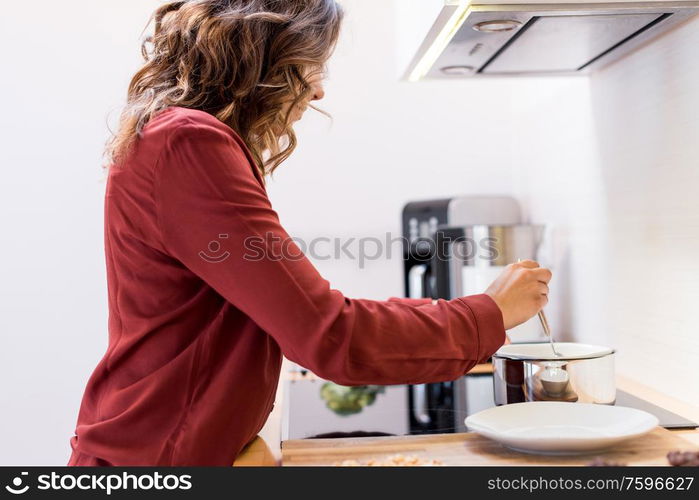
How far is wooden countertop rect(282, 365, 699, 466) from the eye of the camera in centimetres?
80

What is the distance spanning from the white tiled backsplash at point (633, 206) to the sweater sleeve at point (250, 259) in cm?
59

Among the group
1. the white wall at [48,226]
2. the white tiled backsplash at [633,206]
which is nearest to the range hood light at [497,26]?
the white tiled backsplash at [633,206]

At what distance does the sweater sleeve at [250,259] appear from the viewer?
0.73 metres

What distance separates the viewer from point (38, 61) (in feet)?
6.85

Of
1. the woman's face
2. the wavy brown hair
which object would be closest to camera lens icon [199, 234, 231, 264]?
the wavy brown hair

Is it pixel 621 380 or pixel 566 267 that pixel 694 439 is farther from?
pixel 566 267

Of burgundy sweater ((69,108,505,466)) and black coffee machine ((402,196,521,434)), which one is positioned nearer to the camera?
burgundy sweater ((69,108,505,466))

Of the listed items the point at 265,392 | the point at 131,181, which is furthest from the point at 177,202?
the point at 265,392

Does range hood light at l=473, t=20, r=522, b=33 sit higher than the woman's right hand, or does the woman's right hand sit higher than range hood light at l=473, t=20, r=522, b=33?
range hood light at l=473, t=20, r=522, b=33

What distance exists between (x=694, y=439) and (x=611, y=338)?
517 millimetres

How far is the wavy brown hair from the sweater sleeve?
115mm

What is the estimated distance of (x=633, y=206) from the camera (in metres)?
1.30

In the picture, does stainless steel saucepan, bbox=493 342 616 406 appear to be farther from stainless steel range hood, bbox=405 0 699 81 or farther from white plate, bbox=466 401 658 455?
stainless steel range hood, bbox=405 0 699 81
